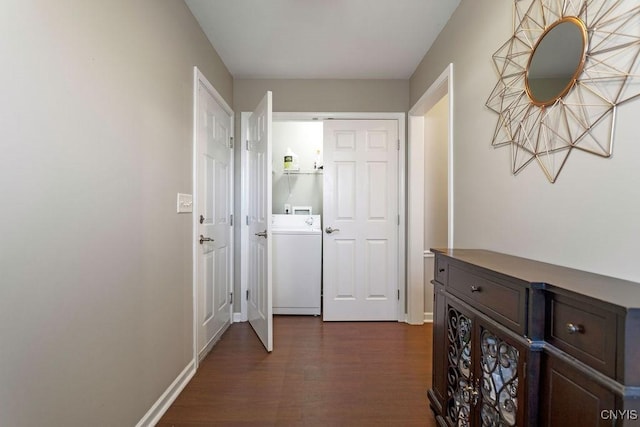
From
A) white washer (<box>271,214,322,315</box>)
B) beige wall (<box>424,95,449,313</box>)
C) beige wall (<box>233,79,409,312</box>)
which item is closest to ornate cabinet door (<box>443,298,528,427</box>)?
beige wall (<box>424,95,449,313</box>)

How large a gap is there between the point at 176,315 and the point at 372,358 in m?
1.43

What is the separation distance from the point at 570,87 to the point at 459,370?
1.18 meters

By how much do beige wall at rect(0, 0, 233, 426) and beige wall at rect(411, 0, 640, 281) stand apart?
176 cm

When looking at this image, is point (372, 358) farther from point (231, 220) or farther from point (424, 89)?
point (424, 89)

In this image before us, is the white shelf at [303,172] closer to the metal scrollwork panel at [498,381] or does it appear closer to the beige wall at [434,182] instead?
the beige wall at [434,182]

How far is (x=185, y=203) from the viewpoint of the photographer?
1.84m

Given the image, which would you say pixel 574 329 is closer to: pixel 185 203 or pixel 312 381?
pixel 312 381

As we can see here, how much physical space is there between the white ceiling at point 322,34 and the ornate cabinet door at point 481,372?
1859mm

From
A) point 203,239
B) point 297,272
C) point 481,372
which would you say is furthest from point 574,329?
point 297,272

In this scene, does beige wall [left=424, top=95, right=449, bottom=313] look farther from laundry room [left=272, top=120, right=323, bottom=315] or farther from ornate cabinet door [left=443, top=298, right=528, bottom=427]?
ornate cabinet door [left=443, top=298, right=528, bottom=427]

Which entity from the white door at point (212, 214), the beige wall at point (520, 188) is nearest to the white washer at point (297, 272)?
the white door at point (212, 214)

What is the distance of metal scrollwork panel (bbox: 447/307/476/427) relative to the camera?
1.16 m

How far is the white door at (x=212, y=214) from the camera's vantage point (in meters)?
2.07

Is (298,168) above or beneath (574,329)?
above
